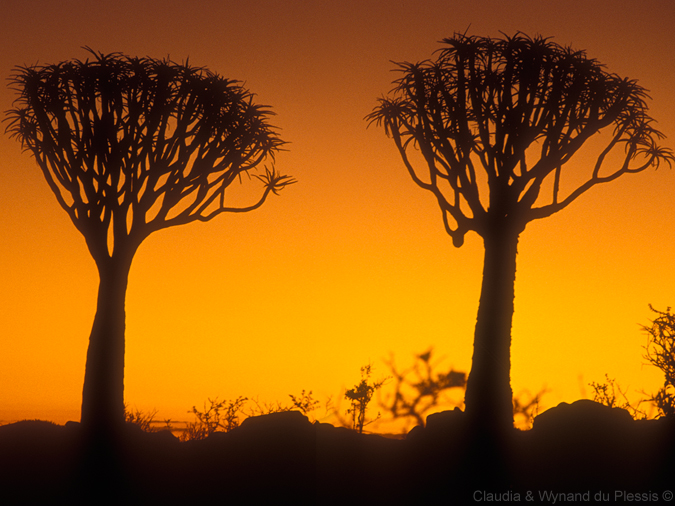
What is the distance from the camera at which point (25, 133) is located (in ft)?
43.0

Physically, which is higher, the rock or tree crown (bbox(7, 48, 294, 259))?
tree crown (bbox(7, 48, 294, 259))

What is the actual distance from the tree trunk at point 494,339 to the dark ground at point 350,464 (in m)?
0.40

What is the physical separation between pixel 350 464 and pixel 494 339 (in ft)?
10.5

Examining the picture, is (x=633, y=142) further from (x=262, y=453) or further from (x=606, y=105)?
(x=262, y=453)

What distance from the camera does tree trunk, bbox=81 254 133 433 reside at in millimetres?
11453

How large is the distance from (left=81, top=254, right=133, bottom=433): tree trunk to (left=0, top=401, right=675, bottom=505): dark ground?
1.52 feet

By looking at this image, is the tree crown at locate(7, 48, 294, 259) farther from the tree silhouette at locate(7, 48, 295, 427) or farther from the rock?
the rock

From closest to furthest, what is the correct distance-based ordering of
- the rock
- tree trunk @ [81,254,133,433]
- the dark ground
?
1. the dark ground
2. the rock
3. tree trunk @ [81,254,133,433]

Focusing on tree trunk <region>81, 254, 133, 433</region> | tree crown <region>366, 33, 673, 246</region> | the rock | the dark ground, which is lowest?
the dark ground

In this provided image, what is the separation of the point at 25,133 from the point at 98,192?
2535 mm

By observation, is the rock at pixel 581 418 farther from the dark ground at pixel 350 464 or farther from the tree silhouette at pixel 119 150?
the tree silhouette at pixel 119 150

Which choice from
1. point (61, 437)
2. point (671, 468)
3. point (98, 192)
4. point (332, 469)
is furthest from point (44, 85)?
point (671, 468)

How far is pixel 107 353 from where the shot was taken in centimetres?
1166

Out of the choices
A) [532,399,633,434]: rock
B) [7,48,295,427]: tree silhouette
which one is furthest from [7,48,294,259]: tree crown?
[532,399,633,434]: rock
